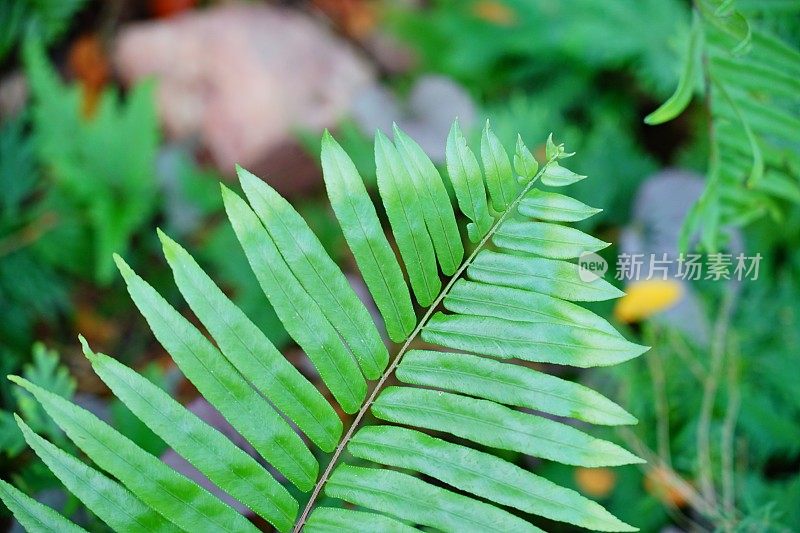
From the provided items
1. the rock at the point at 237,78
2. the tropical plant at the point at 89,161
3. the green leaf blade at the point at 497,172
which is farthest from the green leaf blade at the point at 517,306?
the rock at the point at 237,78

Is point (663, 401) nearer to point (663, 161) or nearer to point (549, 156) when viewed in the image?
point (549, 156)

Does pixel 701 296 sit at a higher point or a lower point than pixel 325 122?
lower

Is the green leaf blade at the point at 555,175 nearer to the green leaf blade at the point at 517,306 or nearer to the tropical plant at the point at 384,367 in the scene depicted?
the tropical plant at the point at 384,367

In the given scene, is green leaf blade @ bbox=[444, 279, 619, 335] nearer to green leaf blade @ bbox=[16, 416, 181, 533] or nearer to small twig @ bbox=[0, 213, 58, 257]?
green leaf blade @ bbox=[16, 416, 181, 533]

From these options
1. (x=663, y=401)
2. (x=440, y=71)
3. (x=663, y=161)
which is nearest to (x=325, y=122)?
(x=440, y=71)

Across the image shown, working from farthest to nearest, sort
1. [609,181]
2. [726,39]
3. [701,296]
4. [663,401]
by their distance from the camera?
1. [609,181]
2. [701,296]
3. [663,401]
4. [726,39]

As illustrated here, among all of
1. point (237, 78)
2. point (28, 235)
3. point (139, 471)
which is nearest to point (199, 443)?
point (139, 471)

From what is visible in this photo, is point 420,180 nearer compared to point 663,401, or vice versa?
point 420,180

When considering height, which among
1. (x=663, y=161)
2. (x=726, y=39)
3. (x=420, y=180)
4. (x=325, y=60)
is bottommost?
(x=420, y=180)

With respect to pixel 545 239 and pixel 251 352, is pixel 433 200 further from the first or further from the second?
pixel 251 352
